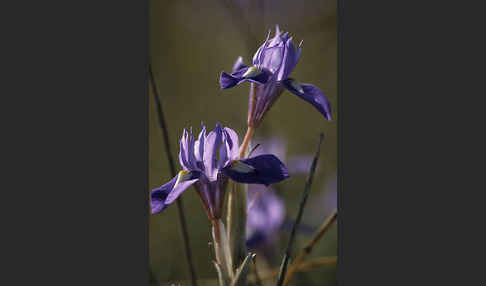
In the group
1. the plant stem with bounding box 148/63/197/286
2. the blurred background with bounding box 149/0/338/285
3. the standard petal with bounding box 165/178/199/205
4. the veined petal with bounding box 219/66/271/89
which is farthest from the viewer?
the blurred background with bounding box 149/0/338/285

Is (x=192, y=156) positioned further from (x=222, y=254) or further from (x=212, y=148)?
(x=222, y=254)

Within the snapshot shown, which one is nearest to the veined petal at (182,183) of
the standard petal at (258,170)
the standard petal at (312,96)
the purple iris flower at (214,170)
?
the purple iris flower at (214,170)

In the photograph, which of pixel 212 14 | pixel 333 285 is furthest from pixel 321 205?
pixel 212 14

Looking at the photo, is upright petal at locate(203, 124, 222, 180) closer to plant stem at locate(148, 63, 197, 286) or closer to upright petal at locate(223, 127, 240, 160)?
upright petal at locate(223, 127, 240, 160)

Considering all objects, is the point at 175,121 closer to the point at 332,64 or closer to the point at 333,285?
the point at 332,64

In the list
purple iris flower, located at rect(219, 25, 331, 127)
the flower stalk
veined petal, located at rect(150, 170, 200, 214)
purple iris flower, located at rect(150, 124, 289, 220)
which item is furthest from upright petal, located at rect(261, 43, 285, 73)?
the flower stalk

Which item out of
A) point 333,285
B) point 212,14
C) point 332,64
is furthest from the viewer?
point 333,285
